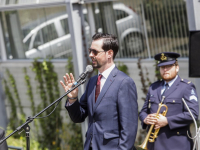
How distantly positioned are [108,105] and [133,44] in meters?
2.48

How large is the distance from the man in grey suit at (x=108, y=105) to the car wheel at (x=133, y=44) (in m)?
2.14

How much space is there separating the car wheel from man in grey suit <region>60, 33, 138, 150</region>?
7.00 ft

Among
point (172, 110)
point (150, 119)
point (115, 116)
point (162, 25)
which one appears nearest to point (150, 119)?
point (150, 119)

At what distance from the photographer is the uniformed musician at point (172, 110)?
3.74 meters

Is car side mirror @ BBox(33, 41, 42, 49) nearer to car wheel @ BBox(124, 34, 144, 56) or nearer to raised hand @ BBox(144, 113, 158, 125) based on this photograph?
car wheel @ BBox(124, 34, 144, 56)

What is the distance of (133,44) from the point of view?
534 cm

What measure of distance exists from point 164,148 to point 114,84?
123cm

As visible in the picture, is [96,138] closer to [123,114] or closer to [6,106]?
[123,114]

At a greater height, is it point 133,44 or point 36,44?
point 36,44

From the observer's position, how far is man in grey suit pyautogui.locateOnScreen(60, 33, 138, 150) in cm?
299

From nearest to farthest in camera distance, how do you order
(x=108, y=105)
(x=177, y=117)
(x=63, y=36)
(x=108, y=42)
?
1. (x=108, y=105)
2. (x=108, y=42)
3. (x=177, y=117)
4. (x=63, y=36)

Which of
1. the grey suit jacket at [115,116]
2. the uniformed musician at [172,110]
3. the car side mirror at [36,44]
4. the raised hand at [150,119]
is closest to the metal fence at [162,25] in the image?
the uniformed musician at [172,110]

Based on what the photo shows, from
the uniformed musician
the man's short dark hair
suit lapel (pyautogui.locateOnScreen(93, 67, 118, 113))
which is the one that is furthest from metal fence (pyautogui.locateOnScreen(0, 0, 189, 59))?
suit lapel (pyautogui.locateOnScreen(93, 67, 118, 113))

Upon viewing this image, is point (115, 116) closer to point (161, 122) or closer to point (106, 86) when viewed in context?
point (106, 86)
